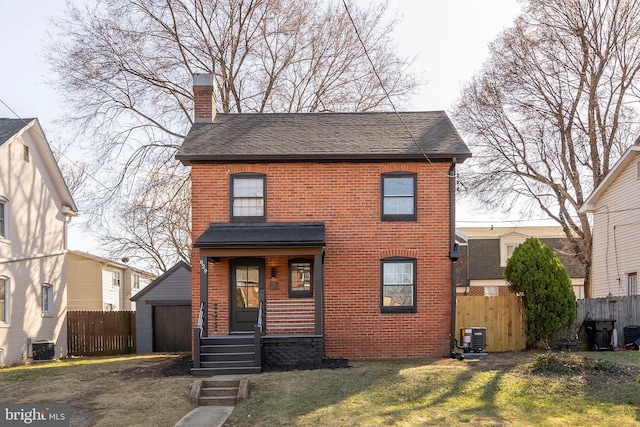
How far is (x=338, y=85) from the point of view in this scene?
29453 mm

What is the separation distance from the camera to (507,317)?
19.5 meters

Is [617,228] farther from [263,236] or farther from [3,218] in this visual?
[3,218]

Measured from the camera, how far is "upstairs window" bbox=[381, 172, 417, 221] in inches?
706

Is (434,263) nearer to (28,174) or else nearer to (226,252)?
(226,252)

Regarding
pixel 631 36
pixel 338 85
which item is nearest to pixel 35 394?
pixel 338 85

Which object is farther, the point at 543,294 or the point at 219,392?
the point at 543,294

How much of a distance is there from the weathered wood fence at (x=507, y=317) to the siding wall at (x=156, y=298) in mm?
10079

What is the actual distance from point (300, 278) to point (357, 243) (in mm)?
1715

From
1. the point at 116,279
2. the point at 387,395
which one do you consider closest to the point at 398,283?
the point at 387,395

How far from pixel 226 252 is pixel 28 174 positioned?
27.9ft

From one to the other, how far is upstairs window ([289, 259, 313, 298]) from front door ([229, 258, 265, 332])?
742 mm

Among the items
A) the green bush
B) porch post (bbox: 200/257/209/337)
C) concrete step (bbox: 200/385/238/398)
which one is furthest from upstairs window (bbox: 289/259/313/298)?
the green bush

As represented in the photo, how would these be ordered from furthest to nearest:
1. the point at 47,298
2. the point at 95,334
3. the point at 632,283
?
1. the point at 95,334
2. the point at 632,283
3. the point at 47,298

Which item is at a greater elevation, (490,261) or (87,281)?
(490,261)
